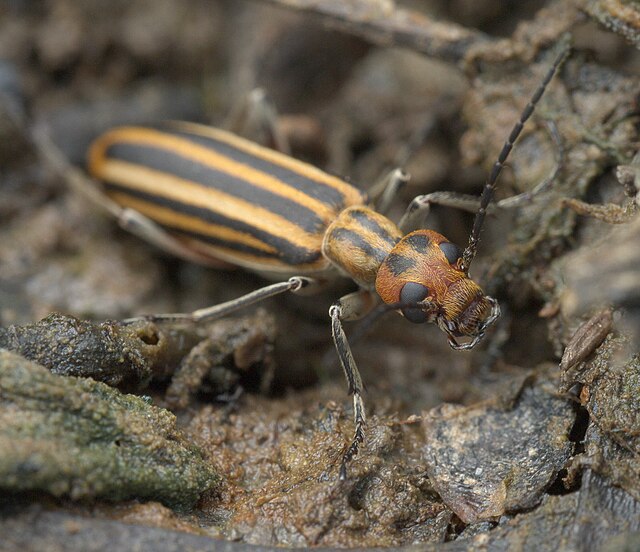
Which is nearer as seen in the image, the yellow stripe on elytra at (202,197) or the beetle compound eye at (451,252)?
the beetle compound eye at (451,252)

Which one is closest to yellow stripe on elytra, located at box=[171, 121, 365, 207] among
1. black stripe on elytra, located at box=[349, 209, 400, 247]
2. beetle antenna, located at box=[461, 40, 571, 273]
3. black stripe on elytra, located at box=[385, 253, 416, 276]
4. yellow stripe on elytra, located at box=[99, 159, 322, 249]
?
black stripe on elytra, located at box=[349, 209, 400, 247]

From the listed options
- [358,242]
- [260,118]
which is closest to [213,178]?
[260,118]

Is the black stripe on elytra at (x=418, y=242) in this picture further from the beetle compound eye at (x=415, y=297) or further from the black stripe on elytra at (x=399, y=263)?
the beetle compound eye at (x=415, y=297)

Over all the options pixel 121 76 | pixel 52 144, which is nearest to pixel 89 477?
pixel 52 144

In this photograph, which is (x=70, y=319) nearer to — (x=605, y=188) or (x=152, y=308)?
(x=152, y=308)

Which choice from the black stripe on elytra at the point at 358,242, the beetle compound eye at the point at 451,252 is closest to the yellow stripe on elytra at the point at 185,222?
the black stripe on elytra at the point at 358,242

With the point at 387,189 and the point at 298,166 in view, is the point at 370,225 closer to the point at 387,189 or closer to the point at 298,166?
the point at 387,189
